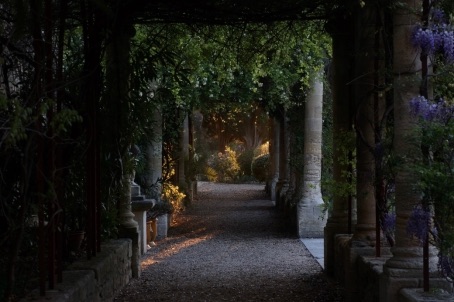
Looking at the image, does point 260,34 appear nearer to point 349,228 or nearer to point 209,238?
point 349,228

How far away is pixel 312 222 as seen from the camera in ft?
51.8

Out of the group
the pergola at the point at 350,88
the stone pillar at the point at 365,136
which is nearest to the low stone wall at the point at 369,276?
the pergola at the point at 350,88

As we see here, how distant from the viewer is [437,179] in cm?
488

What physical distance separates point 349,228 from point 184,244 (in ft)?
19.7

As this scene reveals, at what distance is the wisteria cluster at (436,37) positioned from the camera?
17.3ft

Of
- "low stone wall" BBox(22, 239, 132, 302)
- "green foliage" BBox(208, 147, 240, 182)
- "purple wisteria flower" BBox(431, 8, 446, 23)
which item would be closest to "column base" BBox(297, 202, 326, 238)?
"low stone wall" BBox(22, 239, 132, 302)

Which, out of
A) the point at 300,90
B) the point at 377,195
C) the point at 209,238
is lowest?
the point at 209,238

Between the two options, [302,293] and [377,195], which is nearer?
[377,195]

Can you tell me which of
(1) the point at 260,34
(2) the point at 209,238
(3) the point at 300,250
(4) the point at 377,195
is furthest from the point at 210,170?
(4) the point at 377,195

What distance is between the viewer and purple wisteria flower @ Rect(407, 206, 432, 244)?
5141mm

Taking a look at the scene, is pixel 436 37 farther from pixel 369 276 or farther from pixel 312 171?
pixel 312 171

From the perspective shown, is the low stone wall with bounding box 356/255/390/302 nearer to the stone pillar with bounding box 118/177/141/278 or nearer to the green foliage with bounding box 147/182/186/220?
the stone pillar with bounding box 118/177/141/278

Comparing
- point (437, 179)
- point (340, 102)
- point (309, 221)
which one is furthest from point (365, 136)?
point (309, 221)

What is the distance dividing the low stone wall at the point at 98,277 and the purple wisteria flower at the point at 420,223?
2363 mm
